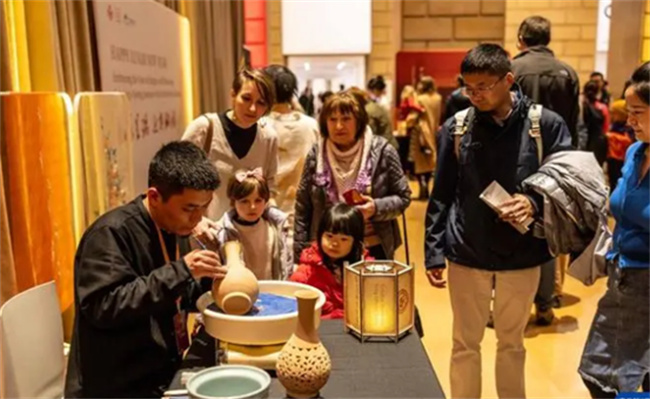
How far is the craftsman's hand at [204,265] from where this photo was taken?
1.38m

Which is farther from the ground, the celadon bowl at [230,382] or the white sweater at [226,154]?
the white sweater at [226,154]

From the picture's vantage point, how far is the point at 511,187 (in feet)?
6.77

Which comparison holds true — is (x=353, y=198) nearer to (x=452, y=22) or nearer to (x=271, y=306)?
(x=271, y=306)

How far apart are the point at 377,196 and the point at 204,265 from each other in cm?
111

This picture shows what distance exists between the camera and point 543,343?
322 cm

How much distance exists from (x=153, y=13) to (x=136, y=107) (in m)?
0.65

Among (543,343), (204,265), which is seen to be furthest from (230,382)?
(543,343)

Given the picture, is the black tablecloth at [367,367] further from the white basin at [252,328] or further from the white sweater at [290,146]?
the white sweater at [290,146]

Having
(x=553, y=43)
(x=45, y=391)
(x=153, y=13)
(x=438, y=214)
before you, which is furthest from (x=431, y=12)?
(x=45, y=391)

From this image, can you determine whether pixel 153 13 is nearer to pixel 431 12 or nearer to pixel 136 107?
pixel 136 107

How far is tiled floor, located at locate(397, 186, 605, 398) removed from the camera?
2771 mm

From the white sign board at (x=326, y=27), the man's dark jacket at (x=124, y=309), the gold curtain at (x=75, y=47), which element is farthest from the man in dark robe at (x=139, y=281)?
the white sign board at (x=326, y=27)

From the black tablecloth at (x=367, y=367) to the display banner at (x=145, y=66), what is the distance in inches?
72.1

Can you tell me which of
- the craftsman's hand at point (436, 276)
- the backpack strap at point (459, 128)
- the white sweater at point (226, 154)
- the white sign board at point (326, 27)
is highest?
the white sign board at point (326, 27)
